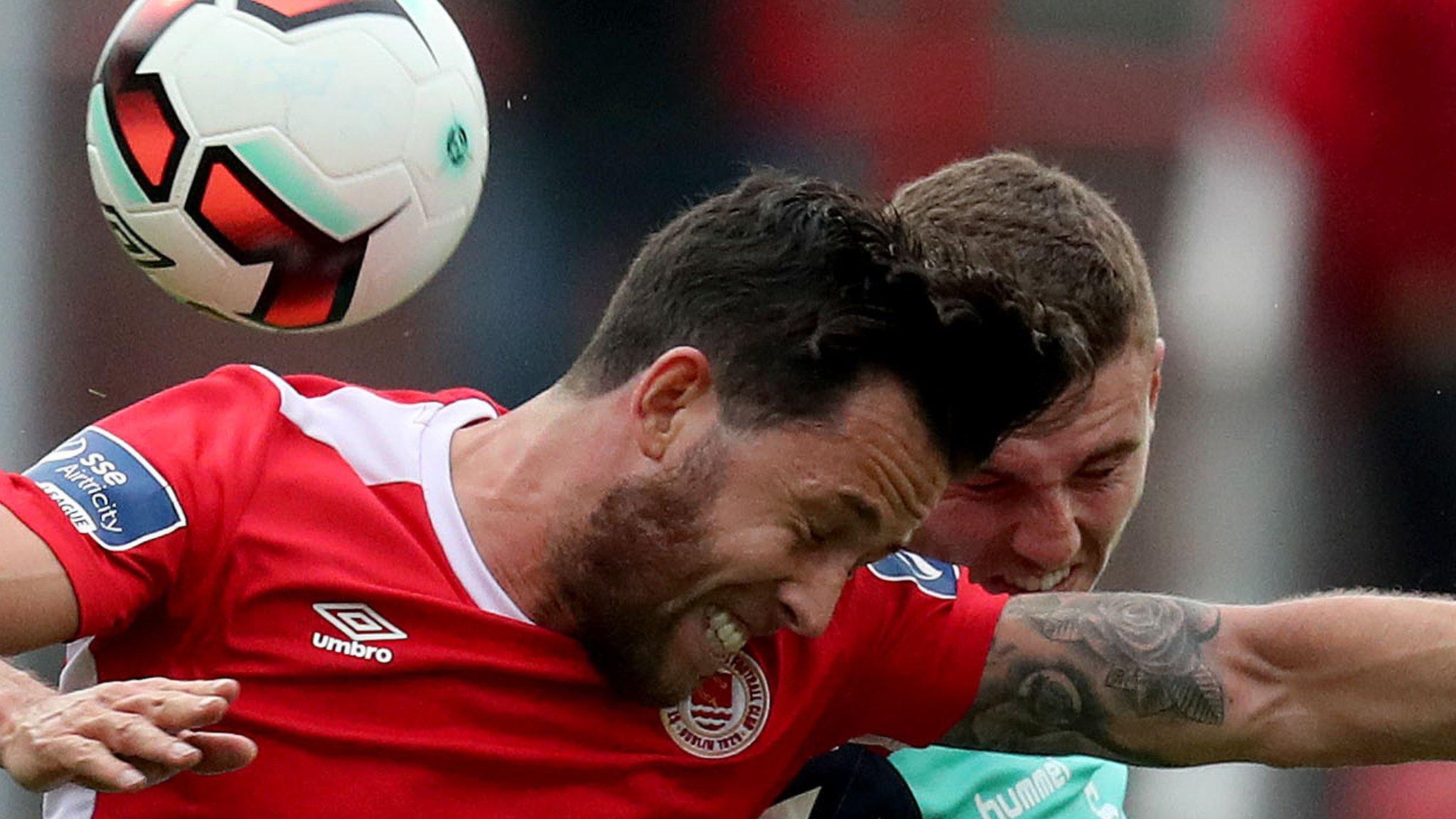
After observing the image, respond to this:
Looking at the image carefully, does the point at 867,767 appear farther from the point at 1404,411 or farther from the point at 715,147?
the point at 1404,411

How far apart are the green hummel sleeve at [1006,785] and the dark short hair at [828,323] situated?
792 millimetres

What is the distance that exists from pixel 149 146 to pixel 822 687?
1100mm

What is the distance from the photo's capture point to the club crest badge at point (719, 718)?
2.90m

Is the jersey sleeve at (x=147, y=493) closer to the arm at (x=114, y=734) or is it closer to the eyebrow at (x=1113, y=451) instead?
the arm at (x=114, y=734)

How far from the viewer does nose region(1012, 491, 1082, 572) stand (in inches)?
129

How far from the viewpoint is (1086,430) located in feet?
10.7

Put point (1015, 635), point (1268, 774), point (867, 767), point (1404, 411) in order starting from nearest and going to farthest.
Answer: point (1015, 635) < point (867, 767) < point (1268, 774) < point (1404, 411)

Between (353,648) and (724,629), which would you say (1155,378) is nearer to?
(724,629)

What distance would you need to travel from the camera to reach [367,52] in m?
2.96

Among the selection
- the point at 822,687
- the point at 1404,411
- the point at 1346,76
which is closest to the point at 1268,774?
the point at 1404,411

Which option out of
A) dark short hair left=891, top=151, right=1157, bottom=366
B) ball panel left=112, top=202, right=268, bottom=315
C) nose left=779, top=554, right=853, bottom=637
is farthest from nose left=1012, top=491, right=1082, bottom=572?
ball panel left=112, top=202, right=268, bottom=315

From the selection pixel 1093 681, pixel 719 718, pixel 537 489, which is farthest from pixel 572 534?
pixel 1093 681

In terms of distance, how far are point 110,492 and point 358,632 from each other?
37 cm

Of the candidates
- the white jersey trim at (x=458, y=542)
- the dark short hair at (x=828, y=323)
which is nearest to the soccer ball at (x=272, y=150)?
the white jersey trim at (x=458, y=542)
